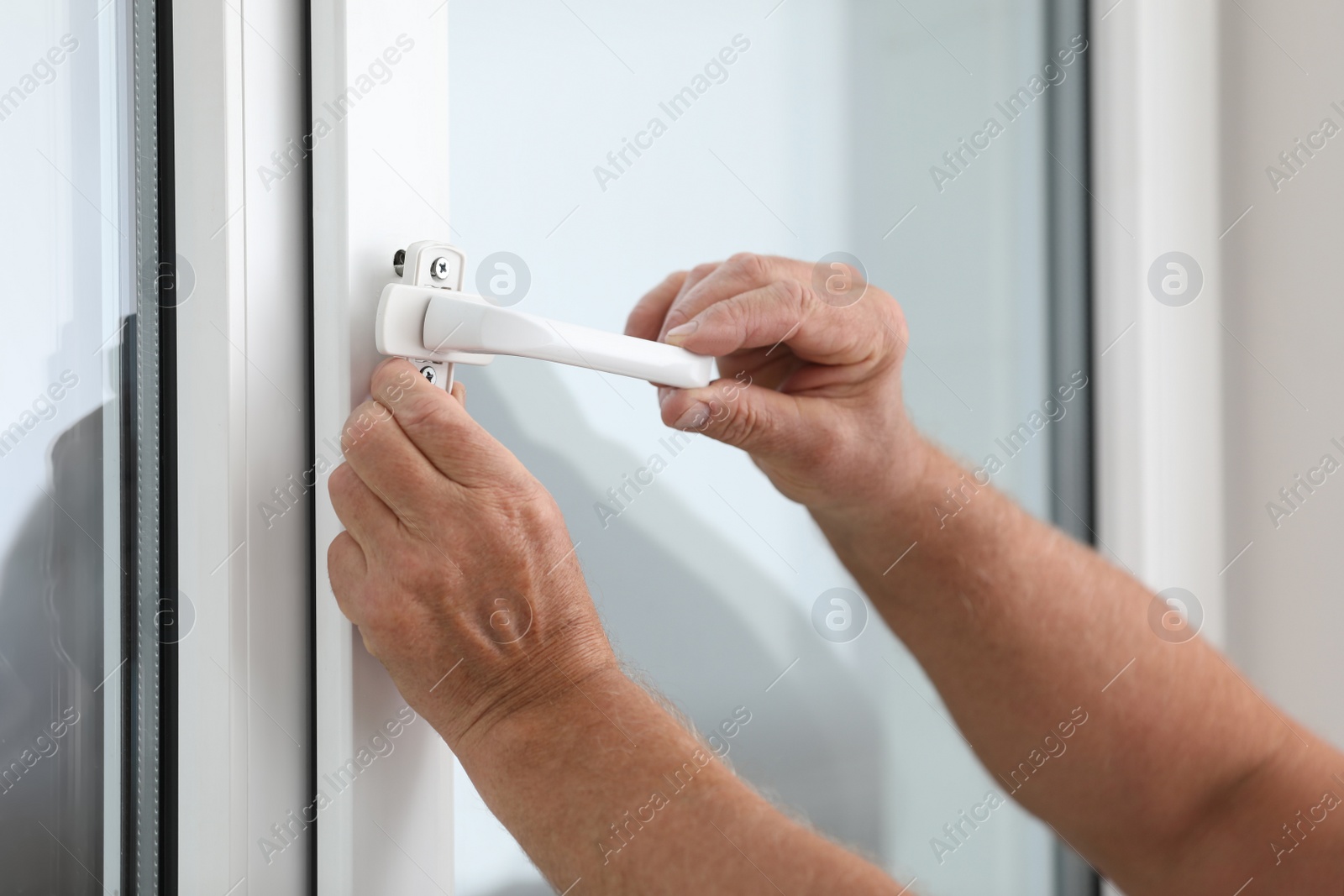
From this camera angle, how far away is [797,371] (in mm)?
590

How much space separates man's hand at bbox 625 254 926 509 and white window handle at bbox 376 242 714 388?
32mm

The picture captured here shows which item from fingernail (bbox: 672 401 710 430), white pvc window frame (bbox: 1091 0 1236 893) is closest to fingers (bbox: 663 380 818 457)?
fingernail (bbox: 672 401 710 430)

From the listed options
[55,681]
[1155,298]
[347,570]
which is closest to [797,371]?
[347,570]

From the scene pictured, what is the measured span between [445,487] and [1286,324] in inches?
34.7

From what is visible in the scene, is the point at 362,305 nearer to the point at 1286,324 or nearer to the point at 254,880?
the point at 254,880

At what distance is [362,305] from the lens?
1.39 feet

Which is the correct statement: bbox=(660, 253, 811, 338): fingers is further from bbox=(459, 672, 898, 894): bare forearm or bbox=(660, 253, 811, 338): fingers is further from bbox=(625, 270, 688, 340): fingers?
bbox=(459, 672, 898, 894): bare forearm

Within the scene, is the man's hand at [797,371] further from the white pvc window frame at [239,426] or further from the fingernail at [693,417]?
the white pvc window frame at [239,426]

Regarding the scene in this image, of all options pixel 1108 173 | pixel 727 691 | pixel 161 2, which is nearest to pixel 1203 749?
pixel 727 691

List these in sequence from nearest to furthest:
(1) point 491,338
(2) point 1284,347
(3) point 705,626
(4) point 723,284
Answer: (1) point 491,338 < (4) point 723,284 < (3) point 705,626 < (2) point 1284,347

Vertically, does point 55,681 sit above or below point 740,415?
above

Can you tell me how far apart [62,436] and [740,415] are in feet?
1.03

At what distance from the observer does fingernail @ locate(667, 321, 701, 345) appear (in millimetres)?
461

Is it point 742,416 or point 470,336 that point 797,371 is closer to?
point 742,416
